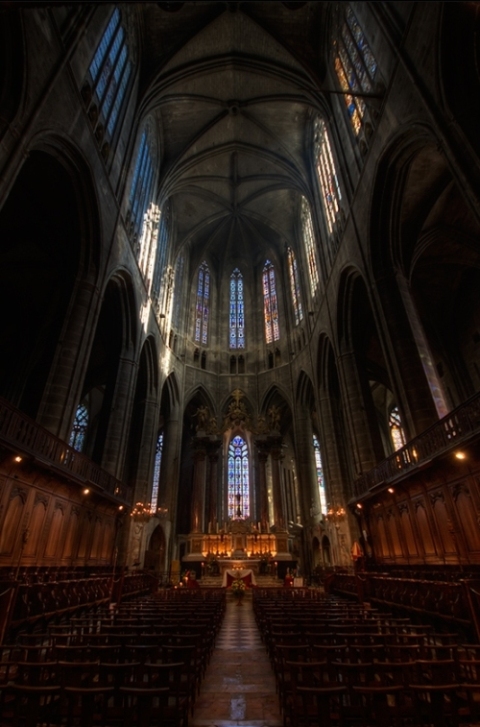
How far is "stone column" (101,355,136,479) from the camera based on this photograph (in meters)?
17.3

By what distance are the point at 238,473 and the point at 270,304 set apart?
1500 centimetres

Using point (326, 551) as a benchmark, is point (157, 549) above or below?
above

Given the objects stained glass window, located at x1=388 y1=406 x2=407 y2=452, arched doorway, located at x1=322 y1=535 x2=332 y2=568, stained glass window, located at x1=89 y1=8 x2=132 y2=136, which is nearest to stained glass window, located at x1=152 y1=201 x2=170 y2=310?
stained glass window, located at x1=89 y1=8 x2=132 y2=136

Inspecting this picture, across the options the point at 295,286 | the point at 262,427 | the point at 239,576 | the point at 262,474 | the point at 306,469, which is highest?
the point at 295,286

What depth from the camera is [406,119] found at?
12.4 metres

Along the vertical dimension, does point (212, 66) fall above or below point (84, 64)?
above

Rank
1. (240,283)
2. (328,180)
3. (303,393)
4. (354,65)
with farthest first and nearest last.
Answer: (240,283), (303,393), (328,180), (354,65)

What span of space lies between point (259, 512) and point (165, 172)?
2357 cm

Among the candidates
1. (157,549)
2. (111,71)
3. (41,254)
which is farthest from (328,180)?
(157,549)

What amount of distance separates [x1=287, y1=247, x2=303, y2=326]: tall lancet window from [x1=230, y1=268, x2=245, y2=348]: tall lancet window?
5440 millimetres

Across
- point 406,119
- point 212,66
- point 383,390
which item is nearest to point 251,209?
point 212,66

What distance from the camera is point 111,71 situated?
17219 mm

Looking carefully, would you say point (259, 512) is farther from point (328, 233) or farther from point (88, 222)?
point (88, 222)

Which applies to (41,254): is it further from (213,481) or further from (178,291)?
(213,481)
